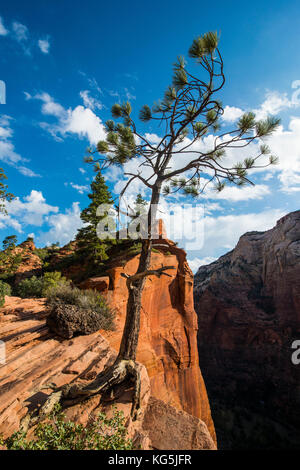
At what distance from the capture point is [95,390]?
3.81m

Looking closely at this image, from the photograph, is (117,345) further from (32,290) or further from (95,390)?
(32,290)

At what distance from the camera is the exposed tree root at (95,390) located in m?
3.52

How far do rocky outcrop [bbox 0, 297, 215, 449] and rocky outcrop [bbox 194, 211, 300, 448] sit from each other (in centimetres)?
2940

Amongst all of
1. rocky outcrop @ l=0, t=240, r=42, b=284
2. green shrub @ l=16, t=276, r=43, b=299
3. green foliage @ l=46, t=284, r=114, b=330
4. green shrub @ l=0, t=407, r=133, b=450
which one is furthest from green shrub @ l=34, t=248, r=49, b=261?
green shrub @ l=0, t=407, r=133, b=450

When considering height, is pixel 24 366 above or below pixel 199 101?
below

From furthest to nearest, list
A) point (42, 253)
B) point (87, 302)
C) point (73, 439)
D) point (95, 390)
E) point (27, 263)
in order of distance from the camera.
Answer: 1. point (42, 253)
2. point (27, 263)
3. point (87, 302)
4. point (95, 390)
5. point (73, 439)

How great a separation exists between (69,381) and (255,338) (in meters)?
42.7

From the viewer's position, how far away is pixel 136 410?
363 cm

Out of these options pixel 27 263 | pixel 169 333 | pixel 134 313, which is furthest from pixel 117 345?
pixel 27 263
